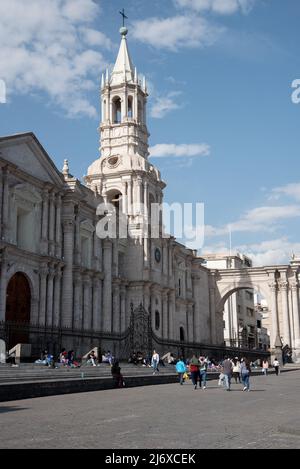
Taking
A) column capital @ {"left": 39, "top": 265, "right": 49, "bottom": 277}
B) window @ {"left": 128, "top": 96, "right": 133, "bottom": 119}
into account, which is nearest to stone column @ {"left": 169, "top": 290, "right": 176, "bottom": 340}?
window @ {"left": 128, "top": 96, "right": 133, "bottom": 119}

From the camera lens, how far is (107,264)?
39188 millimetres

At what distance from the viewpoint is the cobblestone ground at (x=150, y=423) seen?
8.66 metres

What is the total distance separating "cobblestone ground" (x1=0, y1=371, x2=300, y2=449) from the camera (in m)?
8.66

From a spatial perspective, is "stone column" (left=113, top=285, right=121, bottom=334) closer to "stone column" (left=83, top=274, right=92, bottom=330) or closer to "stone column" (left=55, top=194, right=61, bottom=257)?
"stone column" (left=83, top=274, right=92, bottom=330)

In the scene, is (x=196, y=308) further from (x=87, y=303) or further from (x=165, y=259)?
(x=87, y=303)

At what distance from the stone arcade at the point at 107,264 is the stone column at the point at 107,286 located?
64 mm

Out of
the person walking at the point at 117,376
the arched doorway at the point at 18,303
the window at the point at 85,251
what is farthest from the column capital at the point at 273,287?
the person walking at the point at 117,376

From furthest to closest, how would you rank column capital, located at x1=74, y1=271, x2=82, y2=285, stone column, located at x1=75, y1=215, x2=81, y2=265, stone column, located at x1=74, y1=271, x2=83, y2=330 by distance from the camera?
stone column, located at x1=75, y1=215, x2=81, y2=265 < column capital, located at x1=74, y1=271, x2=82, y2=285 < stone column, located at x1=74, y1=271, x2=83, y2=330

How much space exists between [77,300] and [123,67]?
852 inches

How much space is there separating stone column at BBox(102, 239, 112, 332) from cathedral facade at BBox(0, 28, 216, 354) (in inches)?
2.6

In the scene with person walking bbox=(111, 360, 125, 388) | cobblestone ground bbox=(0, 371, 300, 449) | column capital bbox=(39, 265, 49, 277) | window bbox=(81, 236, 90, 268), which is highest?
window bbox=(81, 236, 90, 268)
